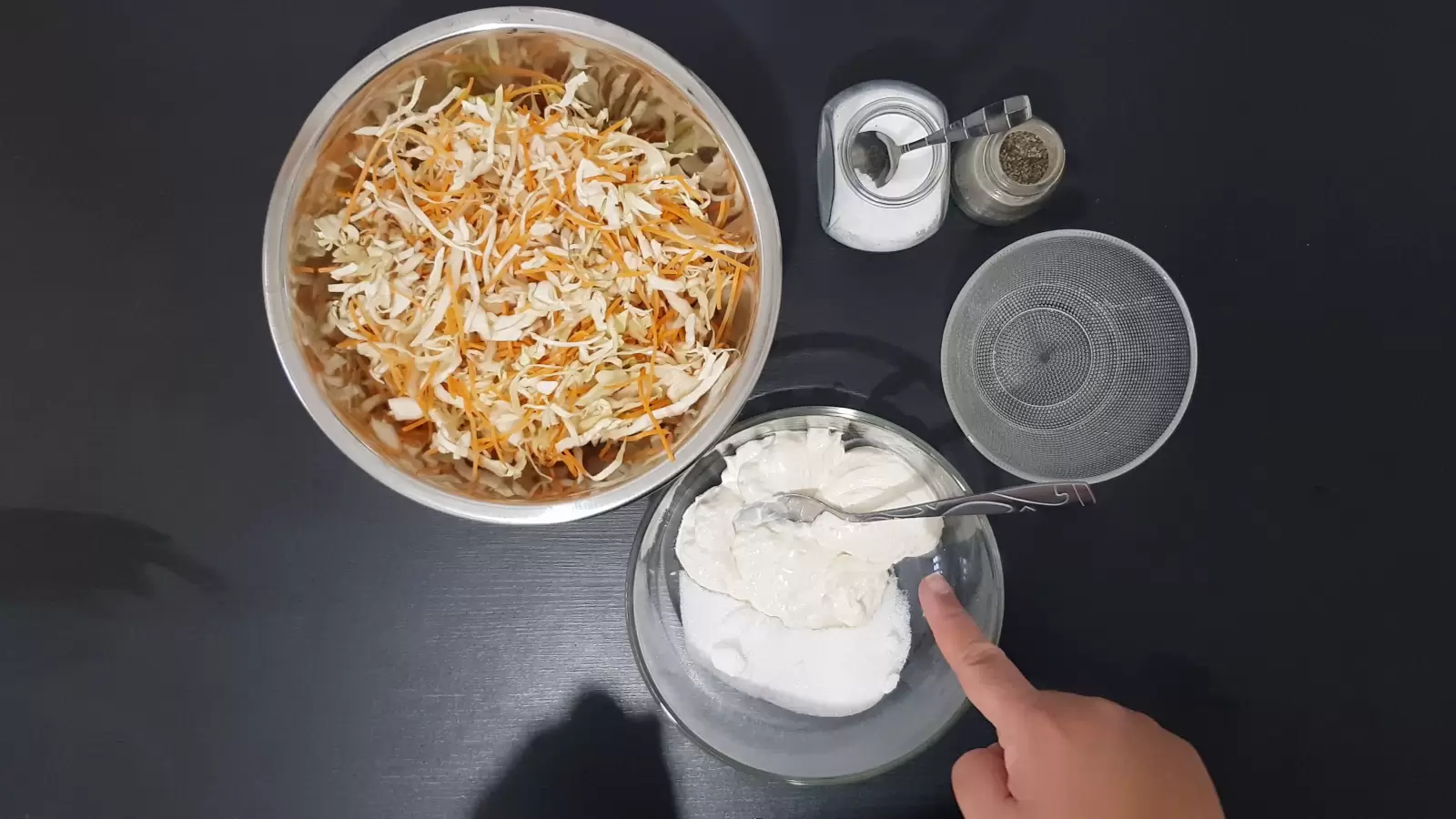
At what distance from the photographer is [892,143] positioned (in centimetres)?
103

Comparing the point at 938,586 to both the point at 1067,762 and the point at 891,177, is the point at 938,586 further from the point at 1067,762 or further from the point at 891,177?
the point at 891,177

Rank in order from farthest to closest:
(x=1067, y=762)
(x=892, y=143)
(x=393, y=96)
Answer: (x=892, y=143), (x=393, y=96), (x=1067, y=762)

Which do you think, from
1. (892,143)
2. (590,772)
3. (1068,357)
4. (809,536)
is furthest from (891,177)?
(590,772)

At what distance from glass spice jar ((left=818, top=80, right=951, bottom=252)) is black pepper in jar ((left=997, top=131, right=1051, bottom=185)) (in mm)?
78

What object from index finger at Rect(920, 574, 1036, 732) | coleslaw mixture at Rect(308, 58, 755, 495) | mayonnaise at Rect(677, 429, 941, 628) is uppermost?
coleslaw mixture at Rect(308, 58, 755, 495)

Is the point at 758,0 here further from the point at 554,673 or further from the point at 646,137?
the point at 554,673

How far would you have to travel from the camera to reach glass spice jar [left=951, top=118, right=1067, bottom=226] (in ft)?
3.27

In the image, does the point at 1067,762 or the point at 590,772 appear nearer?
the point at 1067,762

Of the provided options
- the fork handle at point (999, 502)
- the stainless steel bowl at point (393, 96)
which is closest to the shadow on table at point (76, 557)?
the stainless steel bowl at point (393, 96)

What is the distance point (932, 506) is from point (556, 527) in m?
0.51

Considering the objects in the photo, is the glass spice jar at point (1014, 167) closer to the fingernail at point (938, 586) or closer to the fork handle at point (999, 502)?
the fork handle at point (999, 502)

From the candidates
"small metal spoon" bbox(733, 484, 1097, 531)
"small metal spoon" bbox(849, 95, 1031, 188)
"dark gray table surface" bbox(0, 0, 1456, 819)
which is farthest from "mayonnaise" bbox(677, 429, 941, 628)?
"small metal spoon" bbox(849, 95, 1031, 188)

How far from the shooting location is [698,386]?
0.92 m

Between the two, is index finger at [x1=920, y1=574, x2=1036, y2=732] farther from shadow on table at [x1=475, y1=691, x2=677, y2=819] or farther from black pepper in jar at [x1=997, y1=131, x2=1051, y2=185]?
black pepper in jar at [x1=997, y1=131, x2=1051, y2=185]
